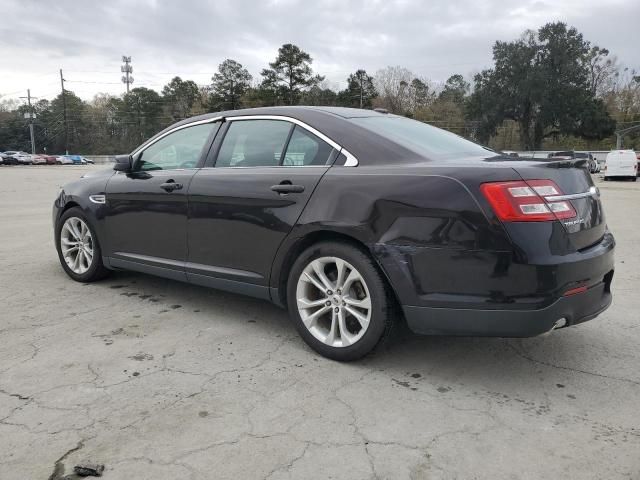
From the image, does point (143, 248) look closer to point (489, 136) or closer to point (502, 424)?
point (502, 424)

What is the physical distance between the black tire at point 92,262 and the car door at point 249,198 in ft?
4.40

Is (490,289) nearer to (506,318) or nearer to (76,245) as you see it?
(506,318)

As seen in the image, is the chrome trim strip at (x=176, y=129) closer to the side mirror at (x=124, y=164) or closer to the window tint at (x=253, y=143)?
the side mirror at (x=124, y=164)

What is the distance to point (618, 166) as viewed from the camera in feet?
91.8

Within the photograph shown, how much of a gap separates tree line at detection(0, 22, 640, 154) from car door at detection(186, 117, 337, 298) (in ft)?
213

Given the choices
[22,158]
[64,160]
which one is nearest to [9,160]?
[22,158]

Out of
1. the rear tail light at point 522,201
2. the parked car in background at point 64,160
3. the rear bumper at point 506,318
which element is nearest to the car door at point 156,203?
the rear bumper at point 506,318

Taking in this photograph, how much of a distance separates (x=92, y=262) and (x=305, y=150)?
2.56 m

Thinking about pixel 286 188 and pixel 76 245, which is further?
pixel 76 245

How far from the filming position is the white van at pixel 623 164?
2775 centimetres

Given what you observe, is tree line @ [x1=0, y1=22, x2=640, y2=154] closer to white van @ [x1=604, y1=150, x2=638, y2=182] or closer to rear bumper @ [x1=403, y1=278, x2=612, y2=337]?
white van @ [x1=604, y1=150, x2=638, y2=182]

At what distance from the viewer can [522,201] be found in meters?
2.69

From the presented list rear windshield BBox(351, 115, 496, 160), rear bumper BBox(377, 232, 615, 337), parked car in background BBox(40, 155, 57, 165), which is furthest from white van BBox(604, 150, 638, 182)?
parked car in background BBox(40, 155, 57, 165)

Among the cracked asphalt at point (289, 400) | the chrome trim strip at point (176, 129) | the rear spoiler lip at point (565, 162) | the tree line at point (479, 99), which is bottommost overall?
the cracked asphalt at point (289, 400)
